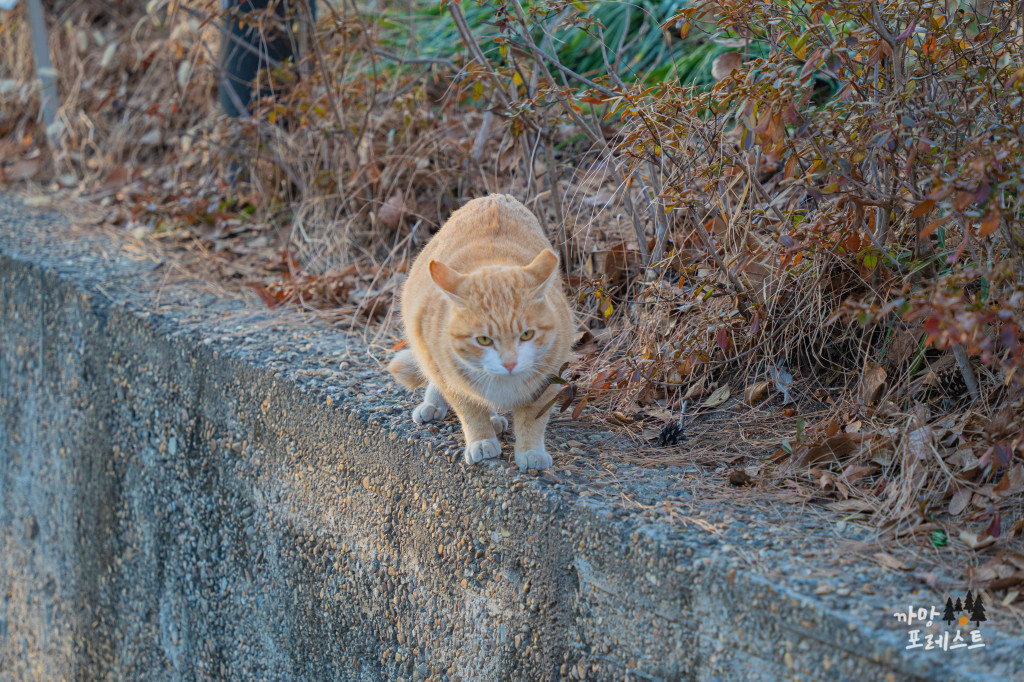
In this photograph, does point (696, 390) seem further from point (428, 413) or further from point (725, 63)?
point (725, 63)

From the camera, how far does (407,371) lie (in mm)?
2469

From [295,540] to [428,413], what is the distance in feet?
2.16

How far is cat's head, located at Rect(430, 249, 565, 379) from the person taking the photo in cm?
197

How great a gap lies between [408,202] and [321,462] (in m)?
1.39

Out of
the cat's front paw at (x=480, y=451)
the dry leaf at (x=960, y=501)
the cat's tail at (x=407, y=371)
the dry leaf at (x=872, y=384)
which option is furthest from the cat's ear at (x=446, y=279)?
the dry leaf at (x=960, y=501)

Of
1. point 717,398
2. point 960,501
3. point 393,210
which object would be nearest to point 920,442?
point 960,501

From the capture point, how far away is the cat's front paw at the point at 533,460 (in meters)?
1.98

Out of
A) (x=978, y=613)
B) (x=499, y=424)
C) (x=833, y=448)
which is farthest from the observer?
(x=499, y=424)

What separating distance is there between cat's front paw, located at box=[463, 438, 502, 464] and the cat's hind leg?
27 centimetres

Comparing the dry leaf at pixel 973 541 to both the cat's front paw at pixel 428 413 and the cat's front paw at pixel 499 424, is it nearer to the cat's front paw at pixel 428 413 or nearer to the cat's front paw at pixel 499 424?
the cat's front paw at pixel 499 424

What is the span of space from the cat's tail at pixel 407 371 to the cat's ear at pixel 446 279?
49 centimetres

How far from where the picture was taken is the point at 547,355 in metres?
2.08

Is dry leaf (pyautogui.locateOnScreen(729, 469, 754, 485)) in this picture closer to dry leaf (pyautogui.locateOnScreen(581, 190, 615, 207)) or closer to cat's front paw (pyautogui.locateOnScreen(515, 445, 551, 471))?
cat's front paw (pyautogui.locateOnScreen(515, 445, 551, 471))

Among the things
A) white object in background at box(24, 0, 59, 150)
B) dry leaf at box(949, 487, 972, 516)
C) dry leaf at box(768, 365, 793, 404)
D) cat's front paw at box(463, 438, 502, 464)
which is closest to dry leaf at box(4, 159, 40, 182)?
white object in background at box(24, 0, 59, 150)
